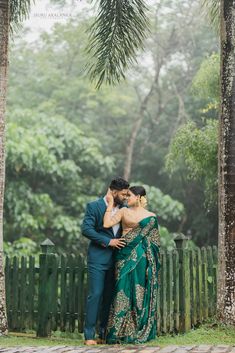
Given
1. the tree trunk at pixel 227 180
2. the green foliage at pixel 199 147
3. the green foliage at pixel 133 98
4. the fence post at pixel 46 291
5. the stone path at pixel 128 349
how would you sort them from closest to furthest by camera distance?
the stone path at pixel 128 349
the tree trunk at pixel 227 180
the fence post at pixel 46 291
the green foliage at pixel 199 147
the green foliage at pixel 133 98

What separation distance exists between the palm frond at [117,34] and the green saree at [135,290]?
3164 millimetres

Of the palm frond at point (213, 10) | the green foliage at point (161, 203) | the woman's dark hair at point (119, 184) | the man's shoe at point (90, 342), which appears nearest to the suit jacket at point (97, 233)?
the woman's dark hair at point (119, 184)

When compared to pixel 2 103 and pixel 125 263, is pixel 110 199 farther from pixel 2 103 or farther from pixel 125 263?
pixel 2 103

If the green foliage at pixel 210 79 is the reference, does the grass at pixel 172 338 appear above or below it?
below

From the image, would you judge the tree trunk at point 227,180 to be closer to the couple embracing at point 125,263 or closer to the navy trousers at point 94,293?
the couple embracing at point 125,263

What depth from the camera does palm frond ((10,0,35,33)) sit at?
8.48 meters

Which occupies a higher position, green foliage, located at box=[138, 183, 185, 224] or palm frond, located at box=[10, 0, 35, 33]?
palm frond, located at box=[10, 0, 35, 33]

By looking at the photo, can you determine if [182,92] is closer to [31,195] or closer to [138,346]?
[31,195]

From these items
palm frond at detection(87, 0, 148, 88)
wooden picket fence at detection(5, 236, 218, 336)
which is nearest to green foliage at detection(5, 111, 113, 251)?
palm frond at detection(87, 0, 148, 88)

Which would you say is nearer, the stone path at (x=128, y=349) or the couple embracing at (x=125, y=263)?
the stone path at (x=128, y=349)

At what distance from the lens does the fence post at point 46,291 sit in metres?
7.67

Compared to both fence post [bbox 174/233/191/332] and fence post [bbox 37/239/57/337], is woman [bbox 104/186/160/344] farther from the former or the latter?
fence post [bbox 37/239/57/337]

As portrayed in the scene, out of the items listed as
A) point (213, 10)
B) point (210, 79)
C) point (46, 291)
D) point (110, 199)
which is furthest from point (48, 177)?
point (110, 199)

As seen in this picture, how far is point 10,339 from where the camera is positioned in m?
7.22
